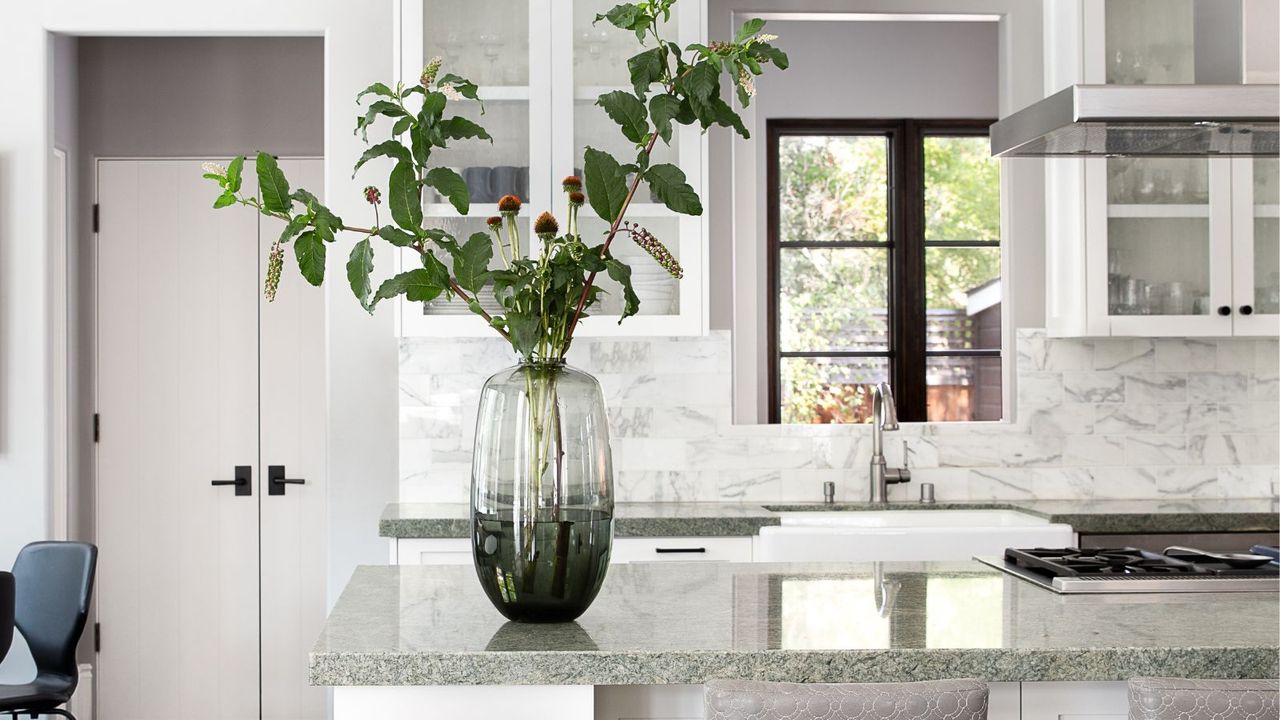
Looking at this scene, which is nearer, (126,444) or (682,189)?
(682,189)

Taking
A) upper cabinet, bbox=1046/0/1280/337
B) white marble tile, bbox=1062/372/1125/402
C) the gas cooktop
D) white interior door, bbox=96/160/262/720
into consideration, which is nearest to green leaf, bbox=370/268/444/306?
the gas cooktop

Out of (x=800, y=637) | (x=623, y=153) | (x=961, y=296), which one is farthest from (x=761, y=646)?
(x=961, y=296)

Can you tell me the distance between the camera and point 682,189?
1.70 meters

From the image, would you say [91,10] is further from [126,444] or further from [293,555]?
[293,555]

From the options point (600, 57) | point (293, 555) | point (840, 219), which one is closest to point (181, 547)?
point (293, 555)

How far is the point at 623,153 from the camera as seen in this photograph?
139 inches

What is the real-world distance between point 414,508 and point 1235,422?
8.97 feet

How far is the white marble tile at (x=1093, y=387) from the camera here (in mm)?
3959

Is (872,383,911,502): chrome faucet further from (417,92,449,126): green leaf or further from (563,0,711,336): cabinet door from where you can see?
(417,92,449,126): green leaf

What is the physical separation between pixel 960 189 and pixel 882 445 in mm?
2589

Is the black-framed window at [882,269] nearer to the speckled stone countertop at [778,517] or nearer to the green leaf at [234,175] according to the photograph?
the speckled stone countertop at [778,517]

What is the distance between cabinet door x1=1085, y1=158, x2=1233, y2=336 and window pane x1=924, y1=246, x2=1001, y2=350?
2353 millimetres

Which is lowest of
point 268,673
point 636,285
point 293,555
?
point 268,673

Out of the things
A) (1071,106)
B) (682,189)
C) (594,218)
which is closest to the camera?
(682,189)
